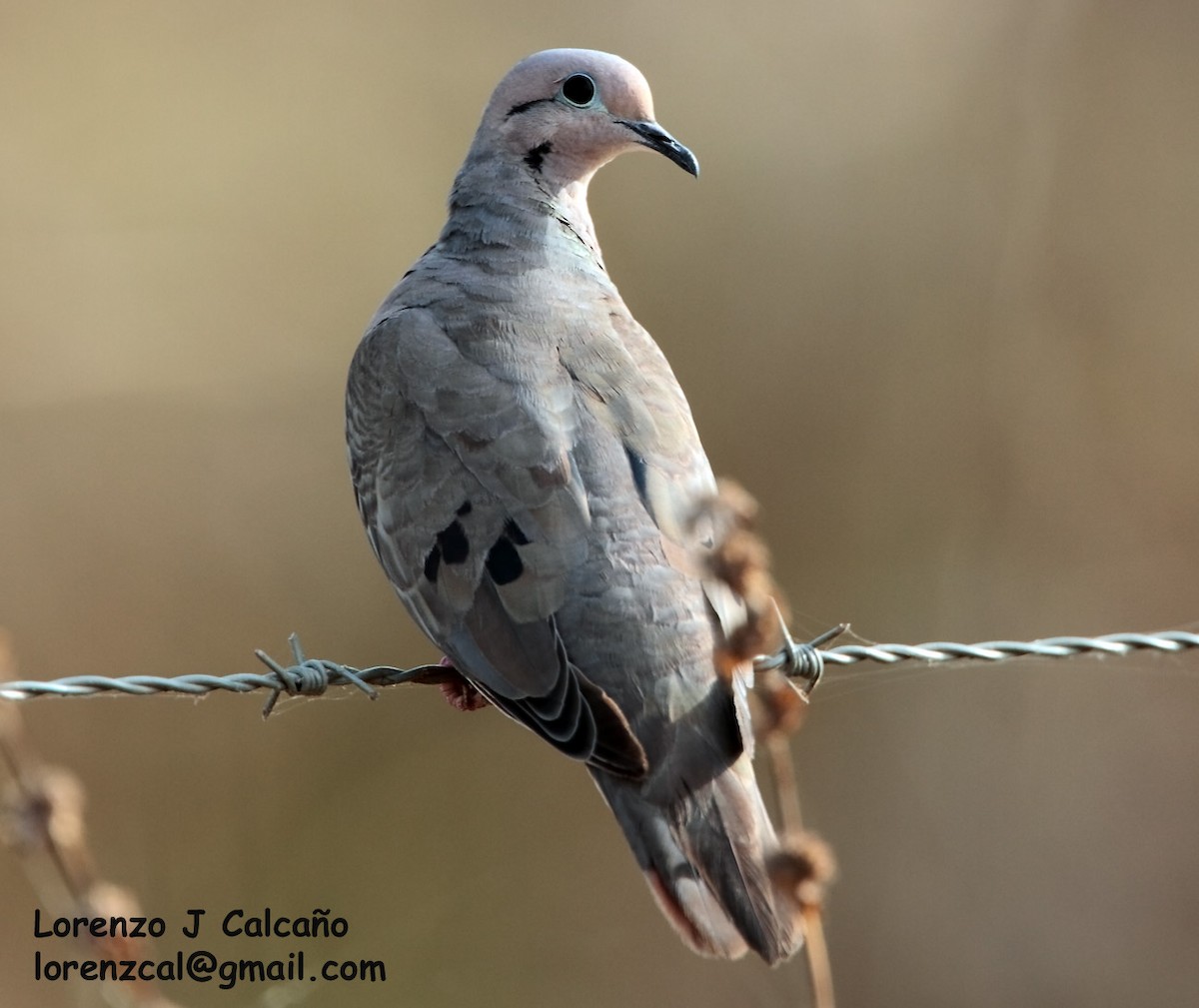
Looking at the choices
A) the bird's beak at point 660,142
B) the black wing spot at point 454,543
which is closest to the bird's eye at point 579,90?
the bird's beak at point 660,142

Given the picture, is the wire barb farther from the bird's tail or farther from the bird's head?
the bird's head

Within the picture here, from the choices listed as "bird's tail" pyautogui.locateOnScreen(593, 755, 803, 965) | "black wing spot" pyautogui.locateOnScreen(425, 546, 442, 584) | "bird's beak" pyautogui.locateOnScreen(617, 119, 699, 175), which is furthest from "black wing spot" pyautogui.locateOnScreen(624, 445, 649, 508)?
"bird's beak" pyautogui.locateOnScreen(617, 119, 699, 175)

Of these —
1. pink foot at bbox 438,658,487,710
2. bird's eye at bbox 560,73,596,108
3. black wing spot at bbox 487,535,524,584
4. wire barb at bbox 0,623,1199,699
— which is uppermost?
bird's eye at bbox 560,73,596,108

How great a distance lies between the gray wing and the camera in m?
3.05

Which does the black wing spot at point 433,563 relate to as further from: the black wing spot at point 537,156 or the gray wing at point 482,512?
the black wing spot at point 537,156

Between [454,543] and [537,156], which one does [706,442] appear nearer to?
[537,156]

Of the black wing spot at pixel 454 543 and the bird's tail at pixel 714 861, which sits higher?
the black wing spot at pixel 454 543

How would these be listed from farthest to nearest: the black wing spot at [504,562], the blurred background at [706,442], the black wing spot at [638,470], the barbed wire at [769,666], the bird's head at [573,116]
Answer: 1. the blurred background at [706,442]
2. the bird's head at [573,116]
3. the black wing spot at [638,470]
4. the black wing spot at [504,562]
5. the barbed wire at [769,666]

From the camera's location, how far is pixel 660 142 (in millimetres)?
4211

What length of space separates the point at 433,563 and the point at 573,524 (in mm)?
349

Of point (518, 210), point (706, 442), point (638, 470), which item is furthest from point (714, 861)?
point (706, 442)

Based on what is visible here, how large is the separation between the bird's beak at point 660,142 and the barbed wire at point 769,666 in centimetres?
157

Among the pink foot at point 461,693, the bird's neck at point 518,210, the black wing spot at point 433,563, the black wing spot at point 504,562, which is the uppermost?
the bird's neck at point 518,210

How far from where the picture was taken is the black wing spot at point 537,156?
4320 millimetres
